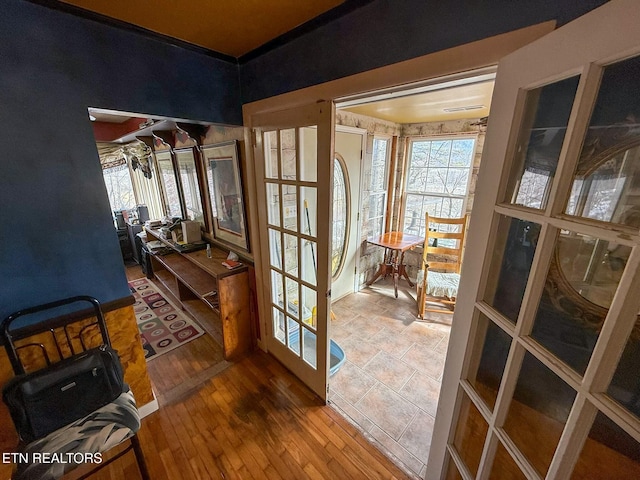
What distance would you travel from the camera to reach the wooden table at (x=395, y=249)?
10.5 feet

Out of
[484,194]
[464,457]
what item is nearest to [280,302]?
[464,457]

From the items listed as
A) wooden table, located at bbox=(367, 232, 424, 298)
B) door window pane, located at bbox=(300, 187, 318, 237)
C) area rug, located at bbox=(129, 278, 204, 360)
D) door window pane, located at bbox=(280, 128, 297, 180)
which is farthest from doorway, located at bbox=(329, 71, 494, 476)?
area rug, located at bbox=(129, 278, 204, 360)

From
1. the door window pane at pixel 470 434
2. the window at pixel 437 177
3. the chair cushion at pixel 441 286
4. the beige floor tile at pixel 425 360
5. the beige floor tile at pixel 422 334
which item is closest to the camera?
the door window pane at pixel 470 434

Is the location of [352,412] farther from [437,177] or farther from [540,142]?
[437,177]

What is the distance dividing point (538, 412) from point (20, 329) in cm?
220

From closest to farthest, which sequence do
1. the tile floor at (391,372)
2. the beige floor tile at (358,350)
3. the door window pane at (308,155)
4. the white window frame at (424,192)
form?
the door window pane at (308,155)
the tile floor at (391,372)
the beige floor tile at (358,350)
the white window frame at (424,192)

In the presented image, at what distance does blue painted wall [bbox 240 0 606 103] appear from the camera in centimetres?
73

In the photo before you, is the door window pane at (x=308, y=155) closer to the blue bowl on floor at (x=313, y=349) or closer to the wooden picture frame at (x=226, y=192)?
the wooden picture frame at (x=226, y=192)

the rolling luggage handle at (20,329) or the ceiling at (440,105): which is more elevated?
the ceiling at (440,105)

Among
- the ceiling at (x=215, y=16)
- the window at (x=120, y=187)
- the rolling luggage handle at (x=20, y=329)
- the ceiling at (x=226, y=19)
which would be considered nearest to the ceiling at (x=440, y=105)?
→ the ceiling at (x=226, y=19)

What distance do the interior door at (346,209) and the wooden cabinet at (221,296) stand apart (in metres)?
1.22

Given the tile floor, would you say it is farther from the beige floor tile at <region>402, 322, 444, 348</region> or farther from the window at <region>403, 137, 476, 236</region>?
the window at <region>403, 137, 476, 236</region>

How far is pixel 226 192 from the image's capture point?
230 centimetres

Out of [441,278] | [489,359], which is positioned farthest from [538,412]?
[441,278]
